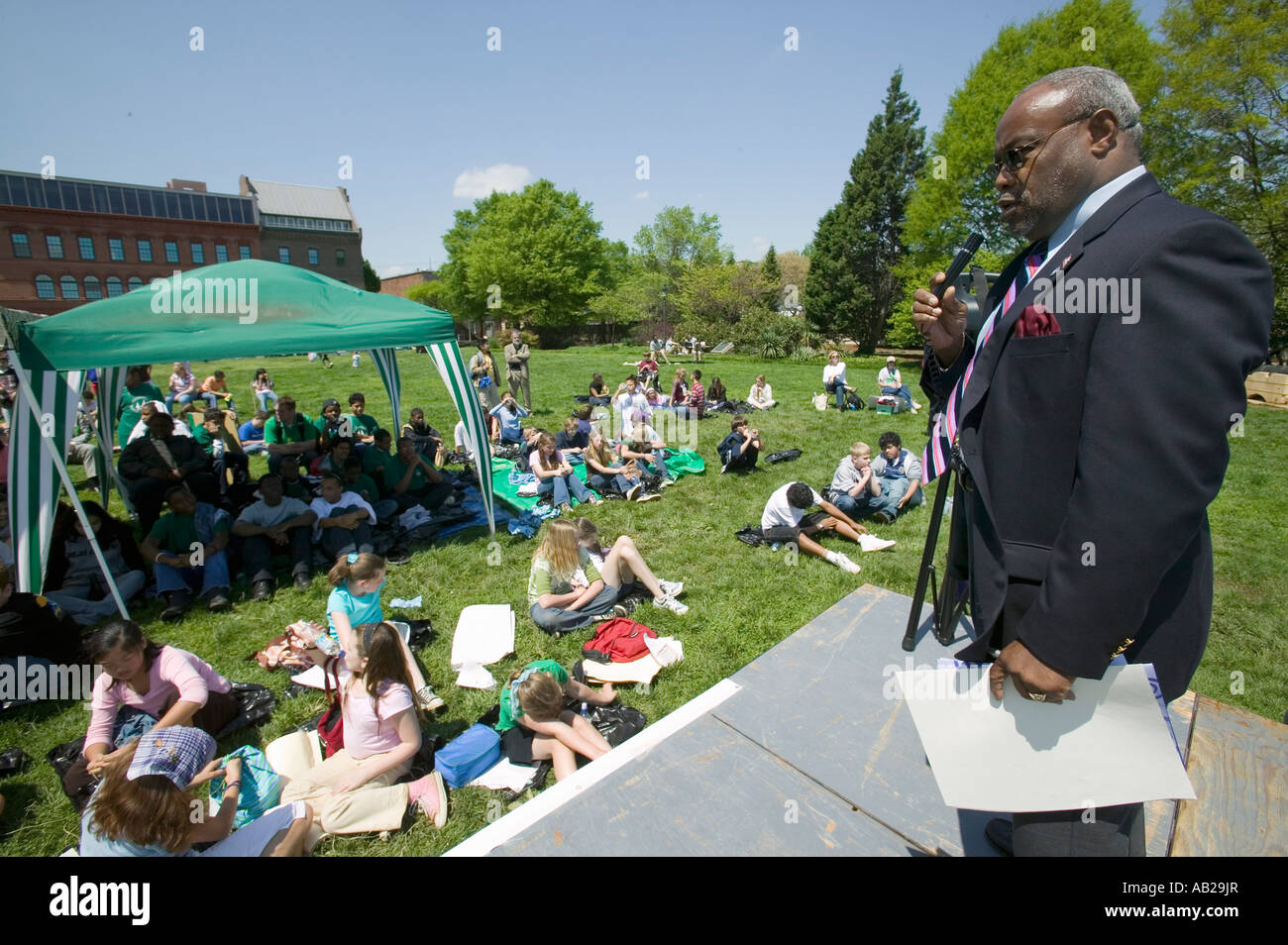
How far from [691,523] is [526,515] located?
2330 mm

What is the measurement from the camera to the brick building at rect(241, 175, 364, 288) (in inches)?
2430

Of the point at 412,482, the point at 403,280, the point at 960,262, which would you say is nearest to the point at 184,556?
the point at 412,482

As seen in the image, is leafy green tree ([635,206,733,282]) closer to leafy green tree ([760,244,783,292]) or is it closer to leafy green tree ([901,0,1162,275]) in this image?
leafy green tree ([760,244,783,292])

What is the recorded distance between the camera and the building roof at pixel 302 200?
63656mm

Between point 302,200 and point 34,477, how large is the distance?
247ft

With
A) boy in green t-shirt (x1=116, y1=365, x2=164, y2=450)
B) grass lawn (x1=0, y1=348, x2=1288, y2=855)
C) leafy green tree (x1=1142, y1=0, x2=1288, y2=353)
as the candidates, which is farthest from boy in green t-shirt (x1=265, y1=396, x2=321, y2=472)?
leafy green tree (x1=1142, y1=0, x2=1288, y2=353)

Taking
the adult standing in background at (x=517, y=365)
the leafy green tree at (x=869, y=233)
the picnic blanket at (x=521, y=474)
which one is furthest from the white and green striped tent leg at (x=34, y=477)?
the leafy green tree at (x=869, y=233)

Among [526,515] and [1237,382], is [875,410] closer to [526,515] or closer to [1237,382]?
[526,515]

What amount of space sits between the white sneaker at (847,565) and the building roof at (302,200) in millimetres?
74995

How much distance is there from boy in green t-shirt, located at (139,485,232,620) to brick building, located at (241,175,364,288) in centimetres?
6388

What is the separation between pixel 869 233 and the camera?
36625 millimetres

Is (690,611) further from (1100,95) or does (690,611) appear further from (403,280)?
(403,280)
